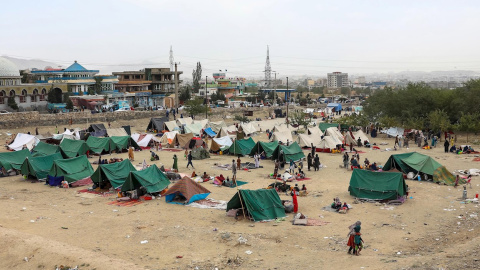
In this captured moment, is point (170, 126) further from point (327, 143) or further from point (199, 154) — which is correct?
point (327, 143)

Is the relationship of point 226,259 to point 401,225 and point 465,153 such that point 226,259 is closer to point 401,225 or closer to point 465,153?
point 401,225

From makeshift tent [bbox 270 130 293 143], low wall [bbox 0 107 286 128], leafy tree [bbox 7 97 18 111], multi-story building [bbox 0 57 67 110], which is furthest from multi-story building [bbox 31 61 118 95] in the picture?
makeshift tent [bbox 270 130 293 143]

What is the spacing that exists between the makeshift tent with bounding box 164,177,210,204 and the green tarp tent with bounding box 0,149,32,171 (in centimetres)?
1061

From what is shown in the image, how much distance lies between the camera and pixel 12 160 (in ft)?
78.6

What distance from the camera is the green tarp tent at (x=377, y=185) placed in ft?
57.9

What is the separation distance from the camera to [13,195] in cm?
1944

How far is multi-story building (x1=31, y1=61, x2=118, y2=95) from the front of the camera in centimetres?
6366

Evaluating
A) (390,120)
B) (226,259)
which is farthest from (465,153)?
(226,259)

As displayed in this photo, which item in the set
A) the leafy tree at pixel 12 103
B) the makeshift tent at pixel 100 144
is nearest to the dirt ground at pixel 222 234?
the makeshift tent at pixel 100 144

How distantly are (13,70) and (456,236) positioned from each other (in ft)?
190

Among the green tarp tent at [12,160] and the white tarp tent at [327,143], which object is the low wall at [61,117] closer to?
the green tarp tent at [12,160]

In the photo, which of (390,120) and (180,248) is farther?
(390,120)

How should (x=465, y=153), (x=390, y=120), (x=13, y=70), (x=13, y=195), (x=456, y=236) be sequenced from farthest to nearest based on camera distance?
(x=13, y=70)
(x=390, y=120)
(x=465, y=153)
(x=13, y=195)
(x=456, y=236)

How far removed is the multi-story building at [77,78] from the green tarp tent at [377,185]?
53.2 metres
